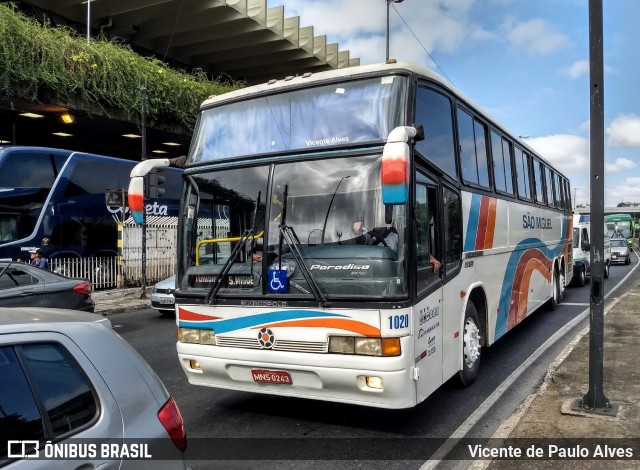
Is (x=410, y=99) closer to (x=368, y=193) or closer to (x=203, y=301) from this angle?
(x=368, y=193)

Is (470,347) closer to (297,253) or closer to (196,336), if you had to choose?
(297,253)

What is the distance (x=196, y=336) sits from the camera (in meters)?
5.08

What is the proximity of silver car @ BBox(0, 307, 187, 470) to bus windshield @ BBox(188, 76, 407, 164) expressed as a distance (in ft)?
9.46

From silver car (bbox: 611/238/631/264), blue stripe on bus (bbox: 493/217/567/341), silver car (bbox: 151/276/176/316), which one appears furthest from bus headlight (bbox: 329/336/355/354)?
silver car (bbox: 611/238/631/264)

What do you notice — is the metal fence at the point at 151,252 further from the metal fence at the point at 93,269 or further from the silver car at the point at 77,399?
the silver car at the point at 77,399

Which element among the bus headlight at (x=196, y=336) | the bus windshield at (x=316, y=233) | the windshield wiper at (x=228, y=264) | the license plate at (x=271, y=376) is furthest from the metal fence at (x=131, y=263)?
the license plate at (x=271, y=376)

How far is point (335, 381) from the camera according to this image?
443 cm

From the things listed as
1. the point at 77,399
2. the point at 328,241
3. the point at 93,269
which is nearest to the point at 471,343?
the point at 328,241

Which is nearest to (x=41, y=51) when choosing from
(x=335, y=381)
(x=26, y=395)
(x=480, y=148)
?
(x=480, y=148)

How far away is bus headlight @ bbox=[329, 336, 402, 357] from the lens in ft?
14.0

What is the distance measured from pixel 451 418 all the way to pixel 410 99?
10.2ft

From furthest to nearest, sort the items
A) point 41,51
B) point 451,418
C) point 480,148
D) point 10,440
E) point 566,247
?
point 41,51, point 566,247, point 480,148, point 451,418, point 10,440

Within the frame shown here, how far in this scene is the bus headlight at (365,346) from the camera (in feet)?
14.0

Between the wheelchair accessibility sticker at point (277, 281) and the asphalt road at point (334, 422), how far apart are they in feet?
4.46
